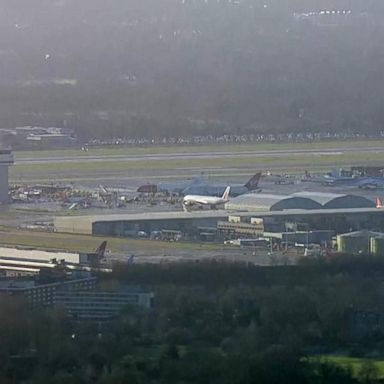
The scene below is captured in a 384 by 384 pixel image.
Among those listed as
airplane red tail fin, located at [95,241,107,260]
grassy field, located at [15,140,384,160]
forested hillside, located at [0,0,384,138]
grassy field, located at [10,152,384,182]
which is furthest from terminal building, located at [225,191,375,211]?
forested hillside, located at [0,0,384,138]

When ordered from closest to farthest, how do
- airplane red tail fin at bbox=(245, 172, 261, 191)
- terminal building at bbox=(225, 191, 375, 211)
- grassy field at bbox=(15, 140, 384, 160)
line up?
terminal building at bbox=(225, 191, 375, 211) < airplane red tail fin at bbox=(245, 172, 261, 191) < grassy field at bbox=(15, 140, 384, 160)

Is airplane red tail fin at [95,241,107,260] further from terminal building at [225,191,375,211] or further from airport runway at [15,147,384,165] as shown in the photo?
airport runway at [15,147,384,165]

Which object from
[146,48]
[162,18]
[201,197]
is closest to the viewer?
[201,197]

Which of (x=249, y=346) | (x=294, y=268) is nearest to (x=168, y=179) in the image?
(x=294, y=268)

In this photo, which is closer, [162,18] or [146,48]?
[146,48]

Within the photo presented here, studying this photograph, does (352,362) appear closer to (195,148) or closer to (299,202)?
(299,202)

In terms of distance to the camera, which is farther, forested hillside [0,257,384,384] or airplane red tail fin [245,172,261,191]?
airplane red tail fin [245,172,261,191]

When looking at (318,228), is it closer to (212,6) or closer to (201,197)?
(201,197)

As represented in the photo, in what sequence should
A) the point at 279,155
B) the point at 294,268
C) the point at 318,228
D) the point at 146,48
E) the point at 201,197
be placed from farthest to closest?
the point at 146,48, the point at 279,155, the point at 201,197, the point at 318,228, the point at 294,268
